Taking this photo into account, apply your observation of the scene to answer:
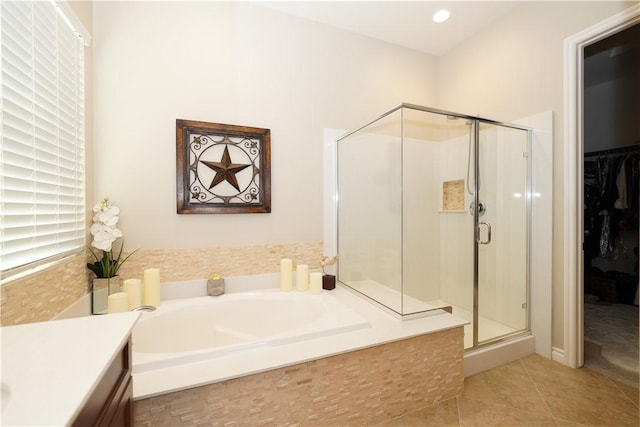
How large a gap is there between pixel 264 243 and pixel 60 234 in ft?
4.03

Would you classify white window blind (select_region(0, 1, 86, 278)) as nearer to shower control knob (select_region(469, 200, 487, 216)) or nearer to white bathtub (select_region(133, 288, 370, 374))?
white bathtub (select_region(133, 288, 370, 374))

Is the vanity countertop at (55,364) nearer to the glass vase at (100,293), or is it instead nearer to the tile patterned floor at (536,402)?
the glass vase at (100,293)

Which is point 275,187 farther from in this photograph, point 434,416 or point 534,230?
point 534,230

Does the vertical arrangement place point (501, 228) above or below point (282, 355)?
above

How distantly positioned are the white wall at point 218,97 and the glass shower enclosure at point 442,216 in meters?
0.36

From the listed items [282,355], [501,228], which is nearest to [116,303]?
[282,355]

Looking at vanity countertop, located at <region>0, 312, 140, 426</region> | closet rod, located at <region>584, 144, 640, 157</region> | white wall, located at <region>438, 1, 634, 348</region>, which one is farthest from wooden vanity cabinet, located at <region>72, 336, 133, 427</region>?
closet rod, located at <region>584, 144, 640, 157</region>

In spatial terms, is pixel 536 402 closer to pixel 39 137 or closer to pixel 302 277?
pixel 302 277

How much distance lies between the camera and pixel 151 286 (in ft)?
6.16

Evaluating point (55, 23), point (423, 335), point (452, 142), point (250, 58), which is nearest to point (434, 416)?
point (423, 335)

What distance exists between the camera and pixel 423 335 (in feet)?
5.25

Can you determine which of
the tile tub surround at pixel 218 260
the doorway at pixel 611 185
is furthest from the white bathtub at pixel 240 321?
the doorway at pixel 611 185

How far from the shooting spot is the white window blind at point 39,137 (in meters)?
1.08

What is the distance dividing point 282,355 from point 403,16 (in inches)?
107
